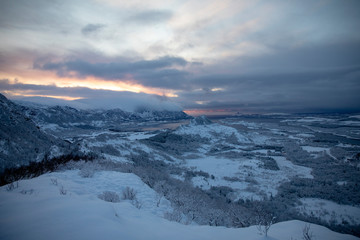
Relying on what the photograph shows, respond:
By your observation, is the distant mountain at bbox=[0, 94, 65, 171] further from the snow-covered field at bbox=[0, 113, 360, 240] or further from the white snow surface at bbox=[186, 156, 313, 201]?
the white snow surface at bbox=[186, 156, 313, 201]

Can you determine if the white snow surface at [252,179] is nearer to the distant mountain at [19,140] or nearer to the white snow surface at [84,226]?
the white snow surface at [84,226]

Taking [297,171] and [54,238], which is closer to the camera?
[54,238]

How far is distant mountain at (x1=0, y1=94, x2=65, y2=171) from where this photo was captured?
10634 mm

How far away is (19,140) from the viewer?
12.4 meters

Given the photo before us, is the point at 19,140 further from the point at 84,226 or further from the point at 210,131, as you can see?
the point at 210,131

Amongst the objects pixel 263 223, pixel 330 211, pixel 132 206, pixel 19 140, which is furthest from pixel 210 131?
pixel 132 206

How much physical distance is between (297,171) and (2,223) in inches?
1421

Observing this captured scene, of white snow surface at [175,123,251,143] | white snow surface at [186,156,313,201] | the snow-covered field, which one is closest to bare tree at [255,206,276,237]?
the snow-covered field

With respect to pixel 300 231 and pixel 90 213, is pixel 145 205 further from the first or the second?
pixel 300 231

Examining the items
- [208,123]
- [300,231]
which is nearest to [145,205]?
[300,231]

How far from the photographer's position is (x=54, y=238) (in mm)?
2854

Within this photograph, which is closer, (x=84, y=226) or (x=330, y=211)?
(x=84, y=226)

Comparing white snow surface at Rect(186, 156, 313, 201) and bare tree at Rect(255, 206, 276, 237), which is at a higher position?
bare tree at Rect(255, 206, 276, 237)

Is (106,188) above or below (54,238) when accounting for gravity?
below
